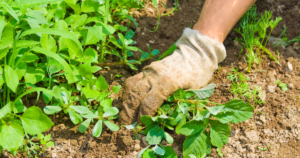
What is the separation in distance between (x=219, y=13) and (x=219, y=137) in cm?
84

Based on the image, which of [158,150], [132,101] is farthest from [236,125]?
[132,101]

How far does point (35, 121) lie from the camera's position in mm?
1376

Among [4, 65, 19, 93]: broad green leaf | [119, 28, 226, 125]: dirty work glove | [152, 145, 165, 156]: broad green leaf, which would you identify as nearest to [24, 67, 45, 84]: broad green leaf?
[4, 65, 19, 93]: broad green leaf

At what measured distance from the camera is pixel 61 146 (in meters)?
1.58

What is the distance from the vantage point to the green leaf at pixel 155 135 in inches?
59.3

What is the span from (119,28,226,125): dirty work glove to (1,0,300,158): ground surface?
0.14m

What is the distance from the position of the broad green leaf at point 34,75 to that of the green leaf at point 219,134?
1.11m

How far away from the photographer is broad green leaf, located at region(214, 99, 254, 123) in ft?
4.91

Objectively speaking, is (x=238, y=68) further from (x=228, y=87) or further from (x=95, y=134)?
(x=95, y=134)

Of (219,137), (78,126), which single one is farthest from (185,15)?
(78,126)

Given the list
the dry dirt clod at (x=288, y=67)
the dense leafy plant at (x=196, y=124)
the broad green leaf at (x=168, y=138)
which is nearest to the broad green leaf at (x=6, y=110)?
the dense leafy plant at (x=196, y=124)

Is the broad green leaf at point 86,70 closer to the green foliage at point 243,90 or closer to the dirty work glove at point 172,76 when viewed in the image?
the dirty work glove at point 172,76

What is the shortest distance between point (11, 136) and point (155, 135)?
2.60 feet

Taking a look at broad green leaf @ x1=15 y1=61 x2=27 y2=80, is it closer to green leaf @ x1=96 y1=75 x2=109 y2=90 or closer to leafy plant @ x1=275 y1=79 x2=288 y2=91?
green leaf @ x1=96 y1=75 x2=109 y2=90
